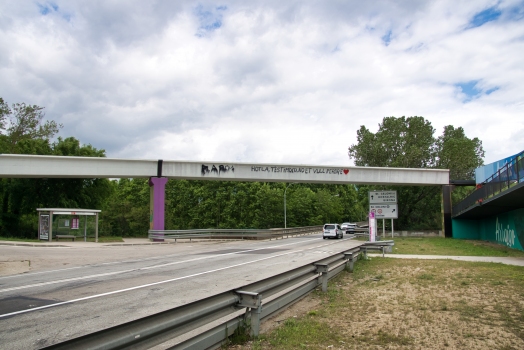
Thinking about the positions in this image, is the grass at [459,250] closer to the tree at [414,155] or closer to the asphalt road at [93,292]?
the asphalt road at [93,292]

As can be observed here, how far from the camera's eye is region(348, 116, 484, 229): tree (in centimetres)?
4950

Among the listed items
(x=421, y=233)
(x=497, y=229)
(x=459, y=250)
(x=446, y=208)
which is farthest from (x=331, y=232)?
(x=459, y=250)

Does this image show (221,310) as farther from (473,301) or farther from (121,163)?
(121,163)

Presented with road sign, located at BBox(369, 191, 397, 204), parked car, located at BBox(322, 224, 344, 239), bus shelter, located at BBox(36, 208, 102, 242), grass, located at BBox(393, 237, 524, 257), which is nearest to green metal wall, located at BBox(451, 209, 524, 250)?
grass, located at BBox(393, 237, 524, 257)

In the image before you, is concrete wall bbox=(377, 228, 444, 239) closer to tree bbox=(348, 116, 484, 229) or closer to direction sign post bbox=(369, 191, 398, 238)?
tree bbox=(348, 116, 484, 229)

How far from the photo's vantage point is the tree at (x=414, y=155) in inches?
1949

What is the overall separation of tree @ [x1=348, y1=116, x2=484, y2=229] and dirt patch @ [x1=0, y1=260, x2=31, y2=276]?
40954 millimetres

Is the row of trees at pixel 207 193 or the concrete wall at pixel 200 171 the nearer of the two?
the concrete wall at pixel 200 171

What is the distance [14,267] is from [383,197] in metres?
26.5

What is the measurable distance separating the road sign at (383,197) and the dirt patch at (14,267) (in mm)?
25393

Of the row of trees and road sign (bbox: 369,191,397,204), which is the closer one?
road sign (bbox: 369,191,397,204)

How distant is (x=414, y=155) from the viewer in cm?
4894

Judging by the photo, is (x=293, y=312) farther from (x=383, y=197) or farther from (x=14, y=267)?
(x=383, y=197)

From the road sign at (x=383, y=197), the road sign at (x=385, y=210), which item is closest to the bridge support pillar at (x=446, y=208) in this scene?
the road sign at (x=383, y=197)
